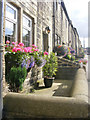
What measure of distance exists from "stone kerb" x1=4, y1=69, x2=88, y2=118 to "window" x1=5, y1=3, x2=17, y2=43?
7.18 feet

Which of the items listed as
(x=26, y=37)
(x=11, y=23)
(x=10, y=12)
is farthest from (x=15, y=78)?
(x=26, y=37)

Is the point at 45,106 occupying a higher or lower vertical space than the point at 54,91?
higher

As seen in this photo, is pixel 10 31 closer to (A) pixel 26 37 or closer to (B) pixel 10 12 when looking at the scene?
(B) pixel 10 12

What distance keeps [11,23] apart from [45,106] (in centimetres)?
301

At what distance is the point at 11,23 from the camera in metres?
4.37

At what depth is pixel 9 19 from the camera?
4.12m

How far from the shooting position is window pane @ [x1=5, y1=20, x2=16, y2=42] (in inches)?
164

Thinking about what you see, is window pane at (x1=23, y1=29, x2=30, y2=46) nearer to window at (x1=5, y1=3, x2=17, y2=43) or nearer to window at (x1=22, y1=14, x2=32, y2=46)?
window at (x1=22, y1=14, x2=32, y2=46)

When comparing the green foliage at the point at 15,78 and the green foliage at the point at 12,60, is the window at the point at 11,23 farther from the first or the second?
the green foliage at the point at 15,78

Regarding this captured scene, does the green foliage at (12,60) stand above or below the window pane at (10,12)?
below

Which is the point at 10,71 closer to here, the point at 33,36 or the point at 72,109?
the point at 72,109

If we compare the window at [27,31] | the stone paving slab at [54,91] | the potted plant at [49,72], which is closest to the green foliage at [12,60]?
the stone paving slab at [54,91]

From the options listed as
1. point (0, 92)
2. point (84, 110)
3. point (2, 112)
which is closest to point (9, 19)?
point (0, 92)

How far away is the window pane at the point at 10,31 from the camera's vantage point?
415 centimetres
